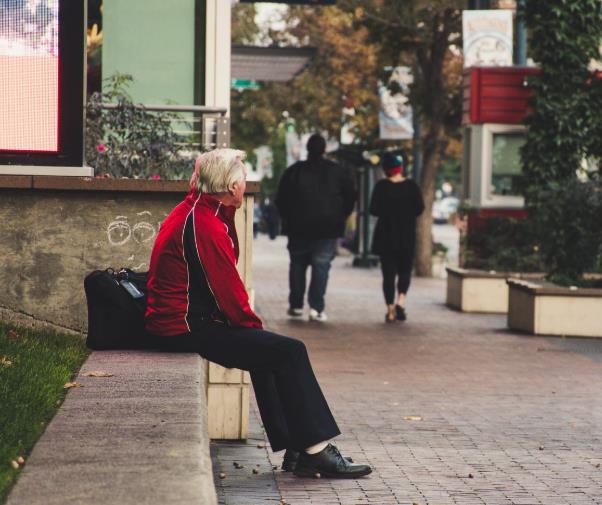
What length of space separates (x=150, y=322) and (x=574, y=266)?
9.26 meters

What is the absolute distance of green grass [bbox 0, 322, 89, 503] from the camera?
5065 millimetres

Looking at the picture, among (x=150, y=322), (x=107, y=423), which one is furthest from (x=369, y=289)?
(x=107, y=423)

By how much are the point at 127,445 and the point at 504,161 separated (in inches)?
593

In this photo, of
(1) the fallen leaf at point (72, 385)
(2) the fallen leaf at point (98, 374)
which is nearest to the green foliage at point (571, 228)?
(2) the fallen leaf at point (98, 374)

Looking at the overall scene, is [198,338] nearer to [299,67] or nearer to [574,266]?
[574,266]

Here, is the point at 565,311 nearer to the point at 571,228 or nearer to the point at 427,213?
the point at 571,228

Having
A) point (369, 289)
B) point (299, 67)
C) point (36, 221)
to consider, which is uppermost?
point (299, 67)

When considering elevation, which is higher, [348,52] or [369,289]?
[348,52]

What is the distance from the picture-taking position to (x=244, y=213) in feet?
27.1

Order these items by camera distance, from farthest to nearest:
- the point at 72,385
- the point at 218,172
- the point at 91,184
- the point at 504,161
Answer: the point at 504,161 < the point at 91,184 < the point at 218,172 < the point at 72,385

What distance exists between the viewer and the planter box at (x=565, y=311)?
14.7 metres

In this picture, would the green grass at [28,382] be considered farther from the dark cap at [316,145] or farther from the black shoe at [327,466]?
the dark cap at [316,145]

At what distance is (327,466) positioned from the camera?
6867mm

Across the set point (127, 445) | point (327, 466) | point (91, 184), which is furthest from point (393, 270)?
point (127, 445)
